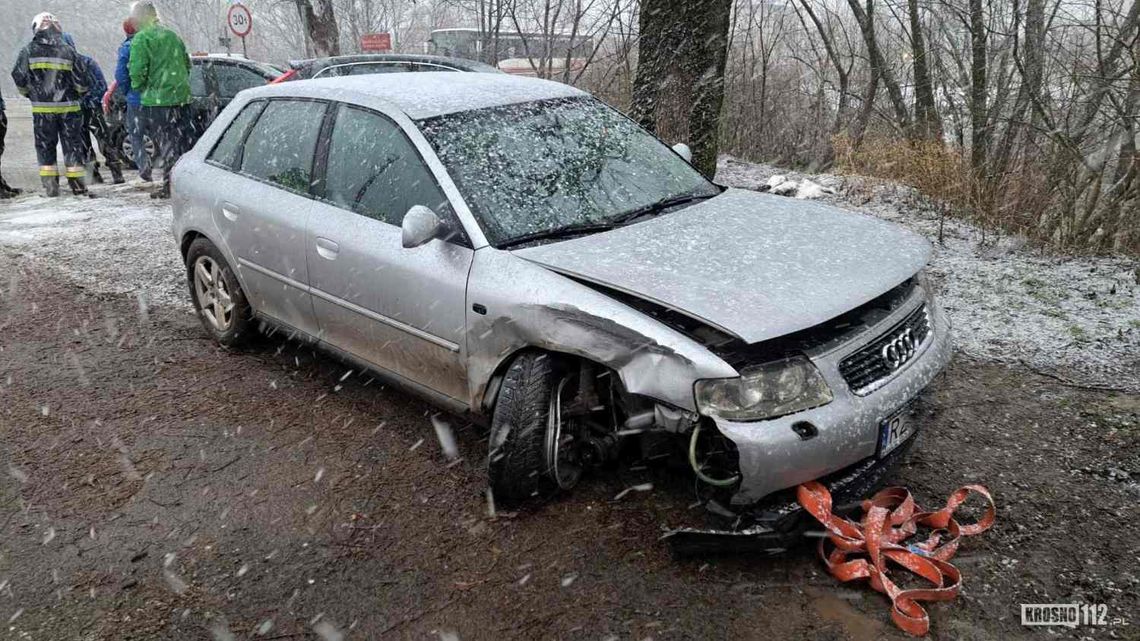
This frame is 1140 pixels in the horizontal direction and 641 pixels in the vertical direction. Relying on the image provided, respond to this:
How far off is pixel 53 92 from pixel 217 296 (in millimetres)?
6099

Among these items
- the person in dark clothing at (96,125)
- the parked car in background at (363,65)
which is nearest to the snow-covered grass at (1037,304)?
the parked car in background at (363,65)

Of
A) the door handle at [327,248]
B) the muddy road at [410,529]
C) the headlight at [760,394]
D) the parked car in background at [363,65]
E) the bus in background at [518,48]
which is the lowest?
the muddy road at [410,529]

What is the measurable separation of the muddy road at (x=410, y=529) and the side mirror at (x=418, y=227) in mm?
1057

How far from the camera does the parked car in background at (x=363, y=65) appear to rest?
29.9ft

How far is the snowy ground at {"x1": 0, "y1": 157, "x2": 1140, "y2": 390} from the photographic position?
14.4ft

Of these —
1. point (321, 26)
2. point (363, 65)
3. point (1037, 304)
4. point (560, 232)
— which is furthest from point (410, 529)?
point (321, 26)

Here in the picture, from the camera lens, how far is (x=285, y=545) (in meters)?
3.03

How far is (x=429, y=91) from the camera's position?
12.7ft

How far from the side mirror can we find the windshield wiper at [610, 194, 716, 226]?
77cm

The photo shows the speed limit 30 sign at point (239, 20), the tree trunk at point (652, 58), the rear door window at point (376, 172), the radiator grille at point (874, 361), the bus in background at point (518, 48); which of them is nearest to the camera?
the radiator grille at point (874, 361)

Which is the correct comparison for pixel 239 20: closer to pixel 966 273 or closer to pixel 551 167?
pixel 551 167

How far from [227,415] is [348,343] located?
2.76ft

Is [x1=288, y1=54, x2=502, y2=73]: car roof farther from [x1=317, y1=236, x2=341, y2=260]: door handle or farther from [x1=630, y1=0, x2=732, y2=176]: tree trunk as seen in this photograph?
[x1=317, y1=236, x2=341, y2=260]: door handle

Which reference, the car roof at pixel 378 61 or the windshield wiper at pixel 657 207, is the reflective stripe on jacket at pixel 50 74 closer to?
the car roof at pixel 378 61
